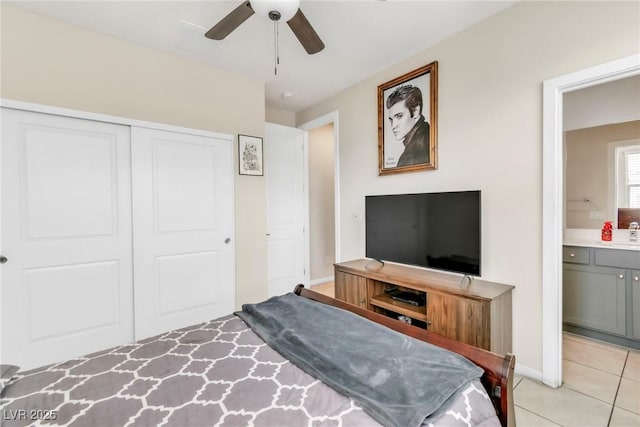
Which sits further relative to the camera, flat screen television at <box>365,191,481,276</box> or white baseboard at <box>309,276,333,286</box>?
white baseboard at <box>309,276,333,286</box>

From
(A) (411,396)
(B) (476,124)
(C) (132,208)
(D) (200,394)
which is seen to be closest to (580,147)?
(B) (476,124)

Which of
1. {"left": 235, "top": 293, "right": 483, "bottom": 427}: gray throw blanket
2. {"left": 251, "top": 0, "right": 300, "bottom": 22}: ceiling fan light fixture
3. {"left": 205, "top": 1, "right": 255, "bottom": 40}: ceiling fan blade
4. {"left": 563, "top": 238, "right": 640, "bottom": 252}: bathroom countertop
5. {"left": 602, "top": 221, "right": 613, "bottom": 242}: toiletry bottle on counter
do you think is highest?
→ {"left": 205, "top": 1, "right": 255, "bottom": 40}: ceiling fan blade

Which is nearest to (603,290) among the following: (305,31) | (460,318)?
(460,318)

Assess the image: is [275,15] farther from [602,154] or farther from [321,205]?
[602,154]

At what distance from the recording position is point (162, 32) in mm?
2393

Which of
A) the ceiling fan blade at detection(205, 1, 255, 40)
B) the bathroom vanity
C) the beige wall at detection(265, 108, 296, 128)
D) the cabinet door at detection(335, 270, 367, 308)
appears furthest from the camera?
the beige wall at detection(265, 108, 296, 128)

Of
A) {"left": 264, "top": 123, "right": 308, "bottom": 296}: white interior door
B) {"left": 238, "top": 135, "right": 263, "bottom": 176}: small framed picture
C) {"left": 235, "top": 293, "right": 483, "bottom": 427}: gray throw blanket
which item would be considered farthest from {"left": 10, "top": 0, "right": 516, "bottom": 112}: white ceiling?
{"left": 235, "top": 293, "right": 483, "bottom": 427}: gray throw blanket

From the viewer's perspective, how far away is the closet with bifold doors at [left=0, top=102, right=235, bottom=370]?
209cm

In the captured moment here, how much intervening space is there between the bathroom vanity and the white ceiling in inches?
88.0

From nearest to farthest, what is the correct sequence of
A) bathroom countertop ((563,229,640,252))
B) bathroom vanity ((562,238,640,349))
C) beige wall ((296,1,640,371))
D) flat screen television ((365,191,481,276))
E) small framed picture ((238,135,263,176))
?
beige wall ((296,1,640,371))
flat screen television ((365,191,481,276))
bathroom vanity ((562,238,640,349))
bathroom countertop ((563,229,640,252))
small framed picture ((238,135,263,176))

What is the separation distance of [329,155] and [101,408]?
14.0 feet

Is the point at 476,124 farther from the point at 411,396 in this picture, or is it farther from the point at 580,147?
the point at 411,396

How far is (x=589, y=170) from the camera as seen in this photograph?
3039 mm

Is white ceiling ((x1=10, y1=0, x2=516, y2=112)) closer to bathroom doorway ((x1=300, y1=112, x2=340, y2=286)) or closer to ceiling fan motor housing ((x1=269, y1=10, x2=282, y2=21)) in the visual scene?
ceiling fan motor housing ((x1=269, y1=10, x2=282, y2=21))
